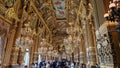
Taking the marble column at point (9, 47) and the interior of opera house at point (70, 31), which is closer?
the interior of opera house at point (70, 31)

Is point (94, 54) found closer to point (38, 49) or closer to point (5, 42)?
point (5, 42)

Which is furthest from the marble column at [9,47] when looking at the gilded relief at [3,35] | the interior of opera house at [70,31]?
the gilded relief at [3,35]

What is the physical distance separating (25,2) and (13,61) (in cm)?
415

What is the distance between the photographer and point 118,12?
3564 mm

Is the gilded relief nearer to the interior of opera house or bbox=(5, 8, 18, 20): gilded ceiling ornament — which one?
the interior of opera house

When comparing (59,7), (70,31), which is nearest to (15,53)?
Result: (70,31)

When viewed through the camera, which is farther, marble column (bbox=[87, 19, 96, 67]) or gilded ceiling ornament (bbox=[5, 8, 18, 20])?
marble column (bbox=[87, 19, 96, 67])

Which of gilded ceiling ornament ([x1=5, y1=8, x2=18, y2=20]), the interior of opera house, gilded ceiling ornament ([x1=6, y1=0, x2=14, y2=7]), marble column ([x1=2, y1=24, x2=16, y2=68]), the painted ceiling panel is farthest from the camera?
the painted ceiling panel

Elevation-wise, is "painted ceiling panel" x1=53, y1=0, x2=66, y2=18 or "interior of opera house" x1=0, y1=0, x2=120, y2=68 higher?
"painted ceiling panel" x1=53, y1=0, x2=66, y2=18

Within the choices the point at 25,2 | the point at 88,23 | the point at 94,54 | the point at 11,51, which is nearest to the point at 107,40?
the point at 94,54

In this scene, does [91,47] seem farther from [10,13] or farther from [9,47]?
[10,13]

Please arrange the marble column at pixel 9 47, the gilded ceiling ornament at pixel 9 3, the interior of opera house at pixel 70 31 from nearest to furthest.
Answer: the interior of opera house at pixel 70 31
the marble column at pixel 9 47
the gilded ceiling ornament at pixel 9 3

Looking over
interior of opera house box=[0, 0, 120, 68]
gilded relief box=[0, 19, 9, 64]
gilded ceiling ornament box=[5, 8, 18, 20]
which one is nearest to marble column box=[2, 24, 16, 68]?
interior of opera house box=[0, 0, 120, 68]

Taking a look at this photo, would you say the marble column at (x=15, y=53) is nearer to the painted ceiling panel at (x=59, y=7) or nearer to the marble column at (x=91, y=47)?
the marble column at (x=91, y=47)
